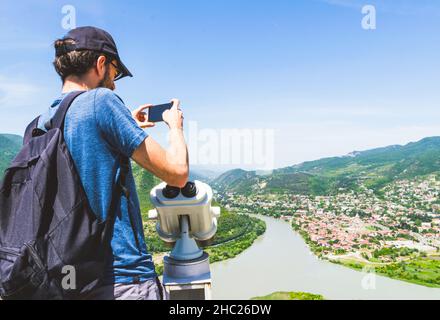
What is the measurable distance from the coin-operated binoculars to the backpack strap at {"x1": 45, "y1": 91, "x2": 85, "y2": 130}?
31cm

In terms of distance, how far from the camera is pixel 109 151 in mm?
717

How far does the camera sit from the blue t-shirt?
69 centimetres

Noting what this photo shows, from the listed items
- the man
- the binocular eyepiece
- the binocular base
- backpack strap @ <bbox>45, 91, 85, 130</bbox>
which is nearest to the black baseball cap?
the man

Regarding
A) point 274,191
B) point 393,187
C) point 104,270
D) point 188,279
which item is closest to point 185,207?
point 188,279

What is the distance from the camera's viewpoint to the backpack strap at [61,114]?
0.70 metres

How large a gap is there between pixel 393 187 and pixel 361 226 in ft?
58.9

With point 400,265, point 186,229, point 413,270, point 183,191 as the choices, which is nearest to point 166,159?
point 183,191

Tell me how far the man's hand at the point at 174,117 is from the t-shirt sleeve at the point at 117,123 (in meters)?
0.12

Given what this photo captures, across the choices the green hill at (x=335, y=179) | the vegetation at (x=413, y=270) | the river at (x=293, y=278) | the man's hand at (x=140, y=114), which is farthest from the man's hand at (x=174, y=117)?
the green hill at (x=335, y=179)

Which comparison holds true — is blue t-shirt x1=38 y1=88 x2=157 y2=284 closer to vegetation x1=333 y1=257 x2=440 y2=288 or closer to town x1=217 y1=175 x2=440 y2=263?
town x1=217 y1=175 x2=440 y2=263

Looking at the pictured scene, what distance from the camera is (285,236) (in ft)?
94.0

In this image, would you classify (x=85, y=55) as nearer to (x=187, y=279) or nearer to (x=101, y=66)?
(x=101, y=66)

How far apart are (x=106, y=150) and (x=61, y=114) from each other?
11 centimetres
